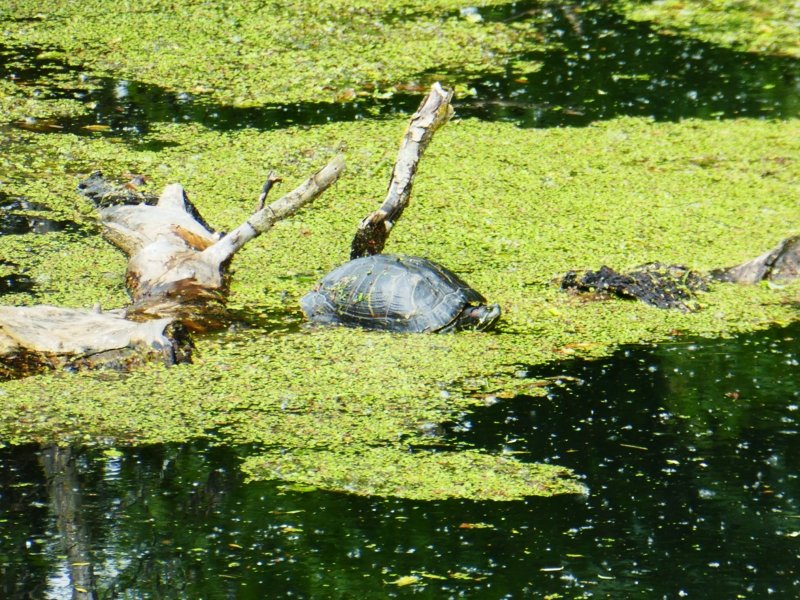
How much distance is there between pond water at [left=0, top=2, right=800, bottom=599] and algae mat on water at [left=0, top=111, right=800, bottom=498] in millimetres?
154

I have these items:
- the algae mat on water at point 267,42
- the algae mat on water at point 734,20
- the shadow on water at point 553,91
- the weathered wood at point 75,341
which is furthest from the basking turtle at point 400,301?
the algae mat on water at point 734,20

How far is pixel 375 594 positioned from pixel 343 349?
199 centimetres

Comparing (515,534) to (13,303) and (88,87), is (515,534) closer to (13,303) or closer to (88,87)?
(13,303)

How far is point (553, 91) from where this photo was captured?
397 inches

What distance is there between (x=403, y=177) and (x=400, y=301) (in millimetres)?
1064

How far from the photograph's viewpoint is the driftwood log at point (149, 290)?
5.59 metres

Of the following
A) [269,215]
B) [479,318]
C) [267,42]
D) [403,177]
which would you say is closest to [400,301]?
[479,318]

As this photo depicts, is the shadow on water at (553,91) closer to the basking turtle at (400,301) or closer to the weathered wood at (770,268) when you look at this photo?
the weathered wood at (770,268)

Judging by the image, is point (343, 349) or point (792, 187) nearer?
point (343, 349)

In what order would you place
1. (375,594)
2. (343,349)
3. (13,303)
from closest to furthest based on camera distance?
1. (375,594)
2. (343,349)
3. (13,303)

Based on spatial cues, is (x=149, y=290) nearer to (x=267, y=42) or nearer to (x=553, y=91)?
(x=553, y=91)

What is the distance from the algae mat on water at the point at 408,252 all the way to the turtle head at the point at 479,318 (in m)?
0.08

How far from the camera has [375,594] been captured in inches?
162

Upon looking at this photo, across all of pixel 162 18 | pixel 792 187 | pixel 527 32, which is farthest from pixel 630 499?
pixel 162 18
